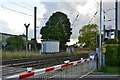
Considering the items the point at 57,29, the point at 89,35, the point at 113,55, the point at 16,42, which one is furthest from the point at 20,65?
the point at 89,35

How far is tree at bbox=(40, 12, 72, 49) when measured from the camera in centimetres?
8231

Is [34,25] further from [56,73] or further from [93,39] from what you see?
[56,73]

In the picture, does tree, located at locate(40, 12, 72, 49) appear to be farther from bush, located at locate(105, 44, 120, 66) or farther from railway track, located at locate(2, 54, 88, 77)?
bush, located at locate(105, 44, 120, 66)

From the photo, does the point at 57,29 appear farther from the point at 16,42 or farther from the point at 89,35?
the point at 89,35

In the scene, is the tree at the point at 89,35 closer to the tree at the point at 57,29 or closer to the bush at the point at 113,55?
the tree at the point at 57,29

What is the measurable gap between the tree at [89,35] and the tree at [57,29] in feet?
36.2

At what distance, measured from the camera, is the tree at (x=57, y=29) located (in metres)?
82.3

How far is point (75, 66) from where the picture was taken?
1320 cm

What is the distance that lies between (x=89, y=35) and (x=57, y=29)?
23.1m

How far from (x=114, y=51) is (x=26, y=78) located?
20.0m

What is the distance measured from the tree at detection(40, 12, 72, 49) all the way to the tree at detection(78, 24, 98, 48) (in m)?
11.0

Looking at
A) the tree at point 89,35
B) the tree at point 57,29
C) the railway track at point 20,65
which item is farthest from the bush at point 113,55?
the tree at point 89,35

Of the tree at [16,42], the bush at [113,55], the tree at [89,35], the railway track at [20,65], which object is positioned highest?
the tree at [89,35]

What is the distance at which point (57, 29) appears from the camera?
82.7 metres
